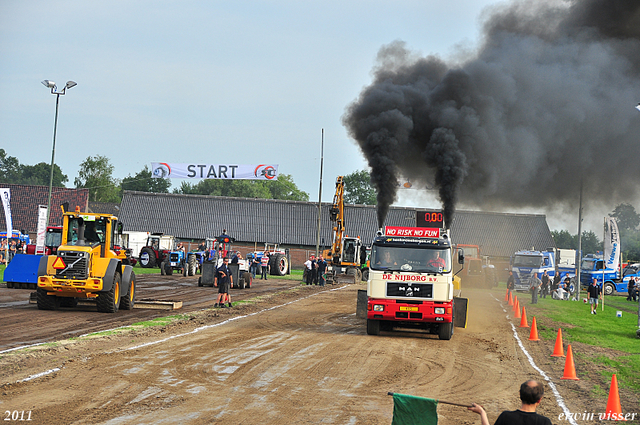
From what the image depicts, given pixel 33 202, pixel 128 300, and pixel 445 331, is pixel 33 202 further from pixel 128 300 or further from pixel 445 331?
pixel 445 331

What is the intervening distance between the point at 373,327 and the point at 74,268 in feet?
28.6

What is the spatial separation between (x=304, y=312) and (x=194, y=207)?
52.6 meters

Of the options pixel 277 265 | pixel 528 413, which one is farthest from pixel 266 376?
pixel 277 265

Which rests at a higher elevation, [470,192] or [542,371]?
[470,192]

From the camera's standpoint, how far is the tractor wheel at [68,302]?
2005 centimetres

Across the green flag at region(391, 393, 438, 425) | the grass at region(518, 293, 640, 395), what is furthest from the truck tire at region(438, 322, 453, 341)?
the green flag at region(391, 393, 438, 425)

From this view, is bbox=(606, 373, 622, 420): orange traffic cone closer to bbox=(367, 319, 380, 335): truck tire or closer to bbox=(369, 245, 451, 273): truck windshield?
bbox=(369, 245, 451, 273): truck windshield

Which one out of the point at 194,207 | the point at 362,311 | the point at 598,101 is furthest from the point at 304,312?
the point at 194,207

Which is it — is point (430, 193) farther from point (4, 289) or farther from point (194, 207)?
point (194, 207)

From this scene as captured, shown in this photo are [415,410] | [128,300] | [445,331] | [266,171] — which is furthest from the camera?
[266,171]

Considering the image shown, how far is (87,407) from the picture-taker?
7.77 meters

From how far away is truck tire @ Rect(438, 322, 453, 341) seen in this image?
15.5 meters

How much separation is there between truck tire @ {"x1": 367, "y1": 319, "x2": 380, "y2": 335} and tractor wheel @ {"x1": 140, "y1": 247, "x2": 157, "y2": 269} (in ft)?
114

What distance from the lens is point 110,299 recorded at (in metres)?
18.7
